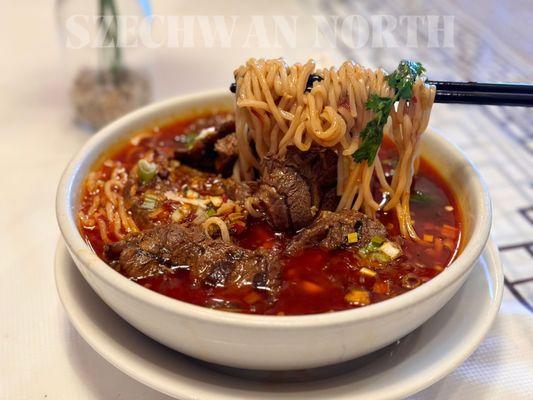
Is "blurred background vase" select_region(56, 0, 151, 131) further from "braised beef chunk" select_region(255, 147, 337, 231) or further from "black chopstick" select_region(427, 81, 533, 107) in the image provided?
"black chopstick" select_region(427, 81, 533, 107)

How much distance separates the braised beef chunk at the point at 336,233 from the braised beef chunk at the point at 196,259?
0.15 metres

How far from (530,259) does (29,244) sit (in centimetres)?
212

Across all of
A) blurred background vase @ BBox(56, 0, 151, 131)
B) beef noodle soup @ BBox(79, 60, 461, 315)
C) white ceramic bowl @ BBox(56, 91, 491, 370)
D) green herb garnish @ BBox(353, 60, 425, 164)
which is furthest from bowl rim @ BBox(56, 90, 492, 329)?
blurred background vase @ BBox(56, 0, 151, 131)

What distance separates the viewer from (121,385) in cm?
177

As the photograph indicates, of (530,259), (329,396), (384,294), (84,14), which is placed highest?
(84,14)

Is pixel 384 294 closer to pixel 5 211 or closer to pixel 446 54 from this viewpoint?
pixel 5 211

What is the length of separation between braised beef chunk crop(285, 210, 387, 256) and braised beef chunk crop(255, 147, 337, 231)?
3.0 inches

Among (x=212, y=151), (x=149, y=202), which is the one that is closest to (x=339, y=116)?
(x=212, y=151)

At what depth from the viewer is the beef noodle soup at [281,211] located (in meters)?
1.70

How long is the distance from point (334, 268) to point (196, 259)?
0.43 meters

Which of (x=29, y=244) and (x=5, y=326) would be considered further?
(x=29, y=244)

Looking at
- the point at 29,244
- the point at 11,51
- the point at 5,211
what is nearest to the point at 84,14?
the point at 11,51

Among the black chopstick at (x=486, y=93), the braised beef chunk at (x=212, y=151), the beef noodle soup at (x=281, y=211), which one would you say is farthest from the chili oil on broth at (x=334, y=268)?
the black chopstick at (x=486, y=93)

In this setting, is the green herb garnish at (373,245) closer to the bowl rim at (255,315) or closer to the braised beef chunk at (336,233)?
the braised beef chunk at (336,233)
